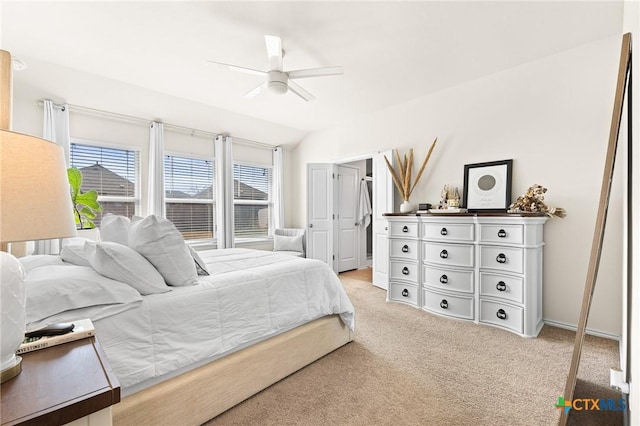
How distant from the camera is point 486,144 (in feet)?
10.6

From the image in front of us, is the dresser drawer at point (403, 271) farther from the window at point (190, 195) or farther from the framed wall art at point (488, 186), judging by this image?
the window at point (190, 195)

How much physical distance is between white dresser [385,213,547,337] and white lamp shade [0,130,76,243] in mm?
3061

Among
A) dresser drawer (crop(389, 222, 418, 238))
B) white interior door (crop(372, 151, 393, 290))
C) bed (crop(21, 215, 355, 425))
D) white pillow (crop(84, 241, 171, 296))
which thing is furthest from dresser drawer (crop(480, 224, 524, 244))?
white pillow (crop(84, 241, 171, 296))

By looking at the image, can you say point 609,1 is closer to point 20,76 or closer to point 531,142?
point 531,142

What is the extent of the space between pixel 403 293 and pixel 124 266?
296cm

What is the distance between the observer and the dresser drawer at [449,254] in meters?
2.88

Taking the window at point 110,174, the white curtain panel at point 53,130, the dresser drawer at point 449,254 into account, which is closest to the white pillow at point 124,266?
the white curtain panel at point 53,130

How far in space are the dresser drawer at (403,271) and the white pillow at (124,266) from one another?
2.68m

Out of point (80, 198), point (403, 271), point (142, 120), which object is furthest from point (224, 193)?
point (403, 271)

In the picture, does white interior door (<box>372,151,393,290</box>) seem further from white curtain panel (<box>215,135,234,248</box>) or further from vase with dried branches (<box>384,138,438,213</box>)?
white curtain panel (<box>215,135,234,248</box>)

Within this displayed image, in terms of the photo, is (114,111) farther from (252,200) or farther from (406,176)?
(406,176)

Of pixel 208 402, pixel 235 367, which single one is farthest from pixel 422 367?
pixel 208 402

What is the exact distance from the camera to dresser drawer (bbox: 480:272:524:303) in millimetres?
2572

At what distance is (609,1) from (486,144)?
4.63 ft
